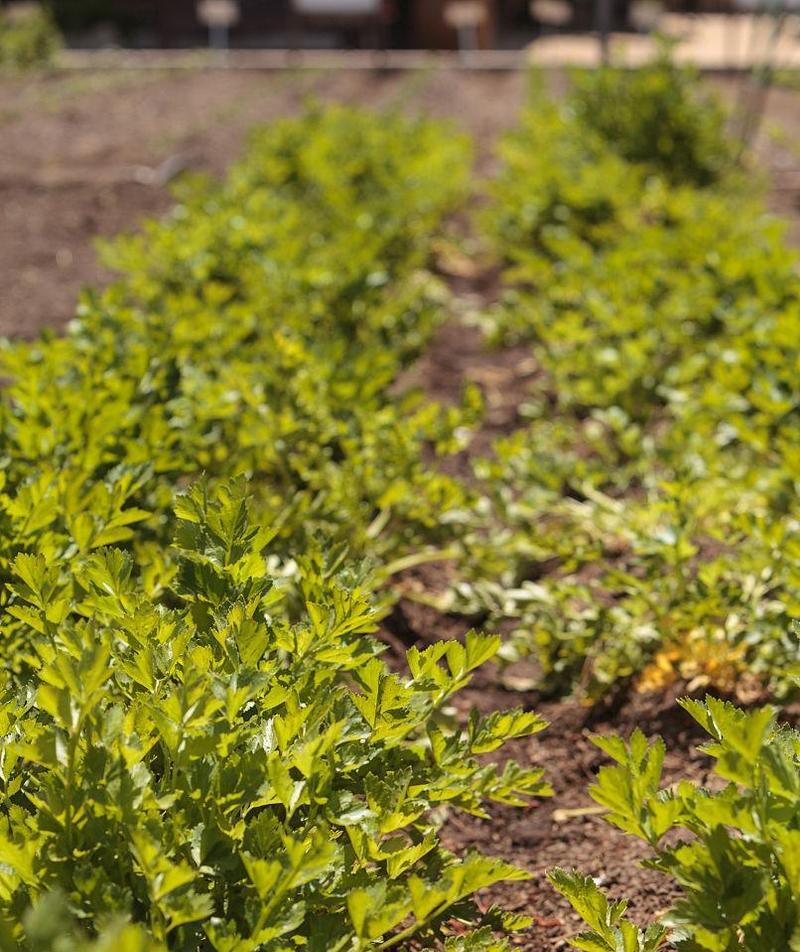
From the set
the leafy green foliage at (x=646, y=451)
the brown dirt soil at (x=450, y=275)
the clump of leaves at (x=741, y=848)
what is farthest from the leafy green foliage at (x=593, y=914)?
the leafy green foliage at (x=646, y=451)

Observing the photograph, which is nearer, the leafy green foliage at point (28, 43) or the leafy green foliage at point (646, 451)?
the leafy green foliage at point (646, 451)

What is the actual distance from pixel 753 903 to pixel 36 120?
1116 cm

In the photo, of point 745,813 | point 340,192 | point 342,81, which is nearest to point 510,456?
point 745,813

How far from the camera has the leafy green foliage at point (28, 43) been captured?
14.0 metres

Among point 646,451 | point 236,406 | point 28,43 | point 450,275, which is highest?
point 236,406

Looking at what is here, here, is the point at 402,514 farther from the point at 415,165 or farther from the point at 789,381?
the point at 415,165

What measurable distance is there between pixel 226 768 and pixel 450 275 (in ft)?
17.2

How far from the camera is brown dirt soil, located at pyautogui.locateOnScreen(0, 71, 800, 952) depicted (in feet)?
8.21

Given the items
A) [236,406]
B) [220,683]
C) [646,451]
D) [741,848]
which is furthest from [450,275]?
[741,848]

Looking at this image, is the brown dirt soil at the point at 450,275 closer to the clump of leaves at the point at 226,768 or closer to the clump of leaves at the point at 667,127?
the clump of leaves at the point at 226,768

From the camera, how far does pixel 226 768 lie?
160cm

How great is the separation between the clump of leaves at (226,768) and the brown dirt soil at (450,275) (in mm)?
547

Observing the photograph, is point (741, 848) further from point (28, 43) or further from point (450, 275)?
point (28, 43)

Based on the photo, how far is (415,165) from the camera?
22.1 ft
